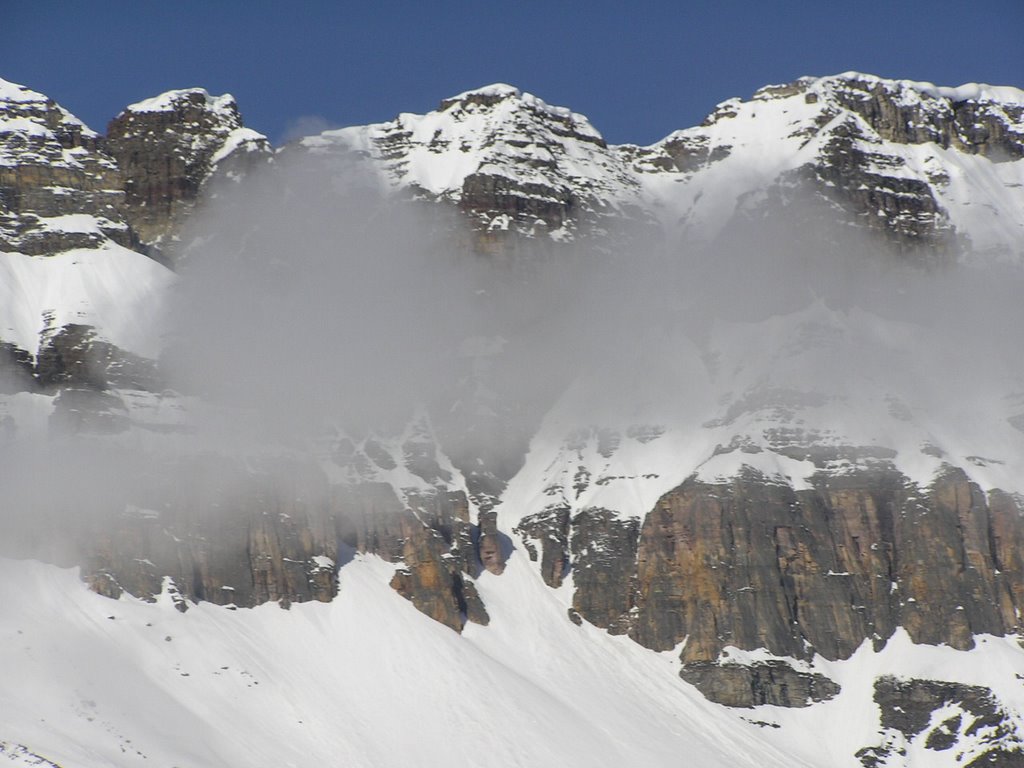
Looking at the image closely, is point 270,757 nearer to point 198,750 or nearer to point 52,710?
point 198,750

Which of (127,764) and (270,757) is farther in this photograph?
(270,757)

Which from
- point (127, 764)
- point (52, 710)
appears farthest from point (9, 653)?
point (127, 764)

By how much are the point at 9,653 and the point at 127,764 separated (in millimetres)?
26980

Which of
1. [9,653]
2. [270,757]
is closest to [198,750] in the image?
[270,757]

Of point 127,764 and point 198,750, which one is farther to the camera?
point 198,750

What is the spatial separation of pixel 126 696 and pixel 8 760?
30699 millimetres

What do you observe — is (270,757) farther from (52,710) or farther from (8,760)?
(8,760)

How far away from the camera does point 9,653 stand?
199000mm

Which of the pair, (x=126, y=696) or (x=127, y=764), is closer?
(x=127, y=764)

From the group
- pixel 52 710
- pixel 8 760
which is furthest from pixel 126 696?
pixel 8 760

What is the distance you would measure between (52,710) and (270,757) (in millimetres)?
23515

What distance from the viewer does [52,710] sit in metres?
190

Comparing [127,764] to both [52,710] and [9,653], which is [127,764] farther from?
[9,653]

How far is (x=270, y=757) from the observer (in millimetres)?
198000
